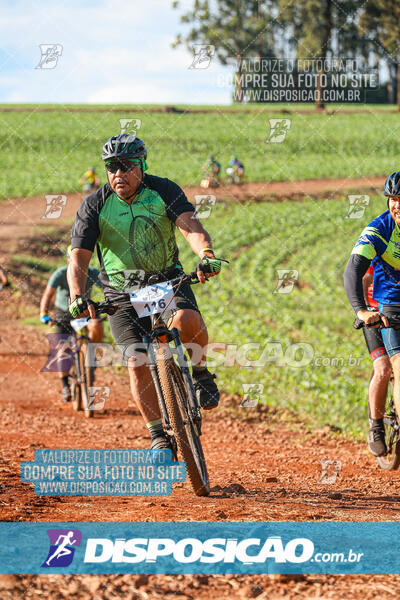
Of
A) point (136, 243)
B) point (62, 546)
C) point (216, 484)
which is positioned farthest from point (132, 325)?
point (62, 546)

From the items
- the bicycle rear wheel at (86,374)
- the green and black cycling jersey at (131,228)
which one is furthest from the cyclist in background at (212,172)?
the green and black cycling jersey at (131,228)

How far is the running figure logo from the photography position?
3.74 meters

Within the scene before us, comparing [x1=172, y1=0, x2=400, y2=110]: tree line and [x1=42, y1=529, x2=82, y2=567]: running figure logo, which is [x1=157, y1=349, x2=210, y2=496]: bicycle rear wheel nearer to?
[x1=42, y1=529, x2=82, y2=567]: running figure logo

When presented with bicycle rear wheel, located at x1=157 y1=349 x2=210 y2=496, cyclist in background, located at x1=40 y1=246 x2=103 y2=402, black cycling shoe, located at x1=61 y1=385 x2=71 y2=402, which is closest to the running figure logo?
bicycle rear wheel, located at x1=157 y1=349 x2=210 y2=496

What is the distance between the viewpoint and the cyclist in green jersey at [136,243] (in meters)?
5.45

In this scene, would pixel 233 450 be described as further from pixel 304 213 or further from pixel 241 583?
pixel 304 213

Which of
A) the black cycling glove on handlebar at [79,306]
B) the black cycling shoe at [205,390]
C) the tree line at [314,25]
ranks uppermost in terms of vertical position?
the tree line at [314,25]

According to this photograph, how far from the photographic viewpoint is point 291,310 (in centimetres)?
1762

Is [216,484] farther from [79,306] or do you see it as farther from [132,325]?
[79,306]

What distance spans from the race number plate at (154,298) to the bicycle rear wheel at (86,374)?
4834 millimetres

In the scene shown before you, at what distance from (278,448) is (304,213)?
2159 cm

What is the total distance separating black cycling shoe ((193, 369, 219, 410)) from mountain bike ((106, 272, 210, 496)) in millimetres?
106

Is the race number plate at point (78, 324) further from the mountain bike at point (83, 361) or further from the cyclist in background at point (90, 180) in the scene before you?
the cyclist in background at point (90, 180)

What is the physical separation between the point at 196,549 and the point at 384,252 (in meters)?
3.15
